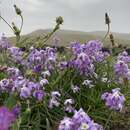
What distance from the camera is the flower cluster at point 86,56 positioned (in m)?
5.71

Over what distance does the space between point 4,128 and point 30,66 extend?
4.49m

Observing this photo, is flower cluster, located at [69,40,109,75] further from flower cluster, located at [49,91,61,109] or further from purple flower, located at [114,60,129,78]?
flower cluster, located at [49,91,61,109]

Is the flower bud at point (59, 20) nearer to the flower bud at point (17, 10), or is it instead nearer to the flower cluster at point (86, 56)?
the flower cluster at point (86, 56)

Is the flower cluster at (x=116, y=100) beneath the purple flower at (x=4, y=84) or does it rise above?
above

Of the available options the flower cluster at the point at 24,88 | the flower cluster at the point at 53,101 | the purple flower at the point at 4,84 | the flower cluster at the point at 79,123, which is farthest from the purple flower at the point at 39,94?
the flower cluster at the point at 79,123

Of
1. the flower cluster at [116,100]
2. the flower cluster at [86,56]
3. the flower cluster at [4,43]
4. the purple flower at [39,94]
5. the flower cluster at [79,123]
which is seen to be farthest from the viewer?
the flower cluster at [4,43]

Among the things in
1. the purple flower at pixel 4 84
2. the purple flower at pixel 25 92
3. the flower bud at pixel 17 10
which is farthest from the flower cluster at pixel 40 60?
the purple flower at pixel 25 92

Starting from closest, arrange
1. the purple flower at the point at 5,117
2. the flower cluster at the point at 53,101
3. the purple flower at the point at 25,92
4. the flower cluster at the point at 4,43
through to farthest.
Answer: the purple flower at the point at 5,117, the purple flower at the point at 25,92, the flower cluster at the point at 53,101, the flower cluster at the point at 4,43

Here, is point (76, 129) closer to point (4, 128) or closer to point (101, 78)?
point (4, 128)

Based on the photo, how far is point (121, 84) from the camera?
670 cm

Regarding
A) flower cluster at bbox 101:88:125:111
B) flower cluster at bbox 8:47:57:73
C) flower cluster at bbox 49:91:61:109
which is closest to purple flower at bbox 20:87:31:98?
flower cluster at bbox 49:91:61:109

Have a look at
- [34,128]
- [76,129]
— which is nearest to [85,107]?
[34,128]

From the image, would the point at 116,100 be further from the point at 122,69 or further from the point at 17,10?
the point at 17,10

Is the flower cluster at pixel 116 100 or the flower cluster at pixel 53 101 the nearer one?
the flower cluster at pixel 116 100
